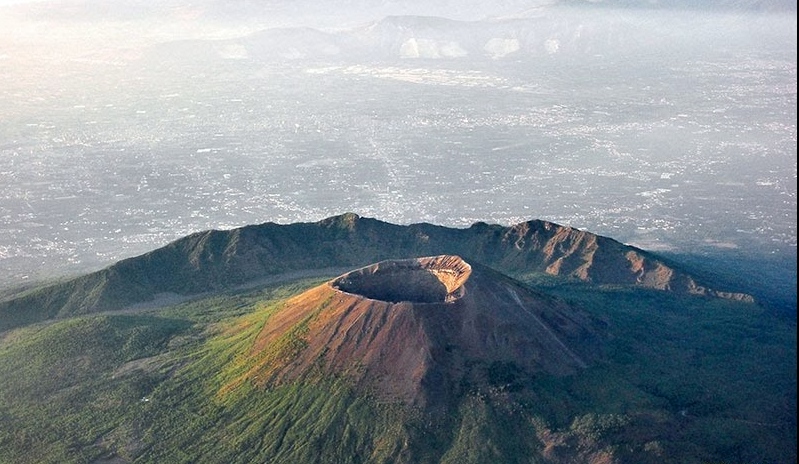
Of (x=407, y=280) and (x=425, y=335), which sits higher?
(x=407, y=280)

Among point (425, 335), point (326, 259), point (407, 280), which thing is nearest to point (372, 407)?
point (425, 335)

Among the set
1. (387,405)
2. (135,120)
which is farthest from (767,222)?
(135,120)

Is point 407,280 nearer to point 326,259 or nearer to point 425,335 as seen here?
point 425,335

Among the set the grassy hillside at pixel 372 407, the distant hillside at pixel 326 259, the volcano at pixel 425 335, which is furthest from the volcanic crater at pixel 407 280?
the distant hillside at pixel 326 259

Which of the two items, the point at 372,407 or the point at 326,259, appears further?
the point at 326,259

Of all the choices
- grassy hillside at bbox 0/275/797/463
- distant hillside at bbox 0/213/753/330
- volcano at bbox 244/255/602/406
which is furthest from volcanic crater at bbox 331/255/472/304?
distant hillside at bbox 0/213/753/330

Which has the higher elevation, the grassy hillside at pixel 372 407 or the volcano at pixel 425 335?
the volcano at pixel 425 335

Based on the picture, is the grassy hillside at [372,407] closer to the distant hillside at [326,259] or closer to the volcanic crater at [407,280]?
the volcanic crater at [407,280]
